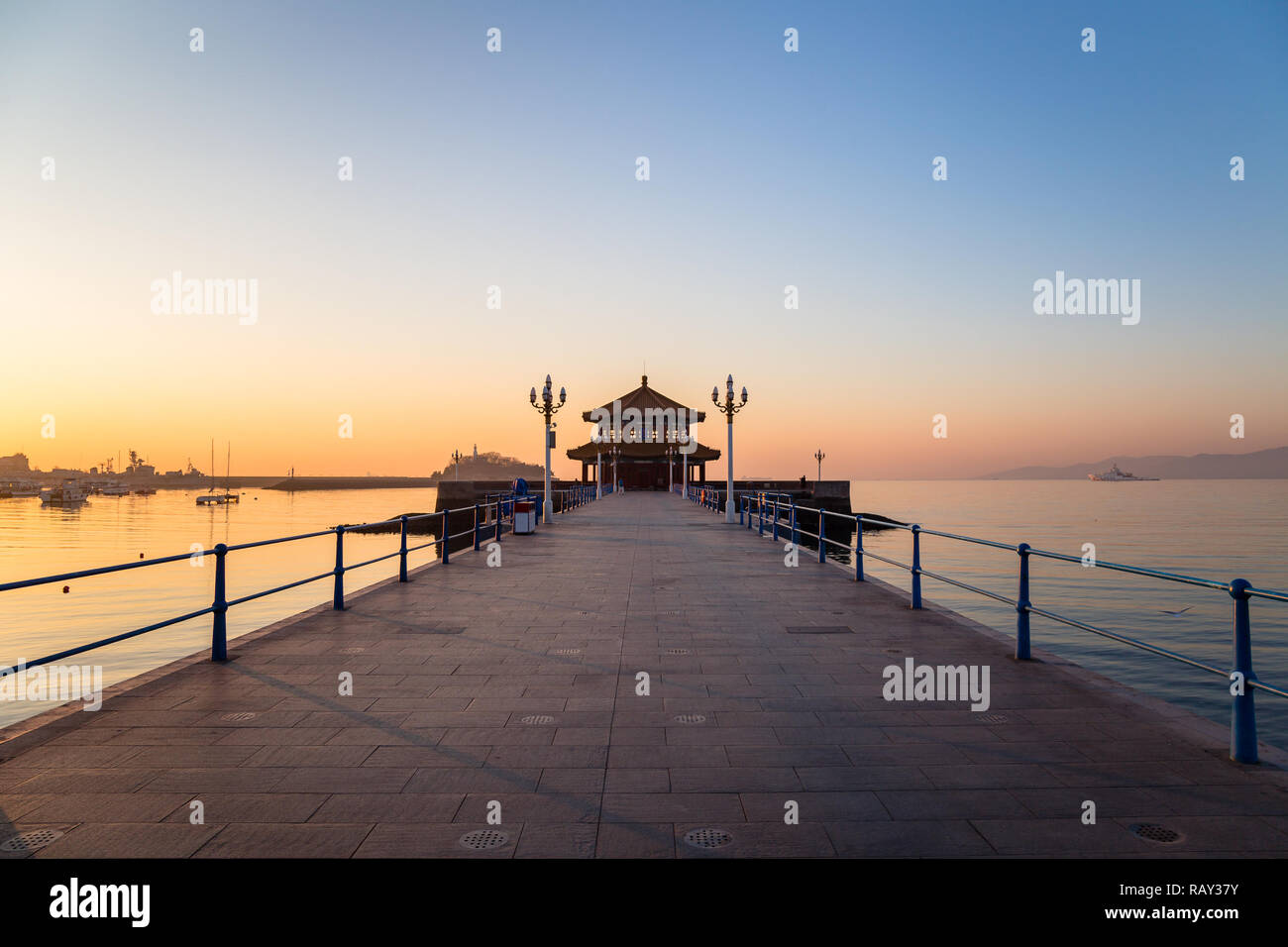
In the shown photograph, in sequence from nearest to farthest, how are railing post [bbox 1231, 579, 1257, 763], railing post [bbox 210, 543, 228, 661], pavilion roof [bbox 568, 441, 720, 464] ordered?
1. railing post [bbox 1231, 579, 1257, 763]
2. railing post [bbox 210, 543, 228, 661]
3. pavilion roof [bbox 568, 441, 720, 464]

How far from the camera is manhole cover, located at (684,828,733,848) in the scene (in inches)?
147

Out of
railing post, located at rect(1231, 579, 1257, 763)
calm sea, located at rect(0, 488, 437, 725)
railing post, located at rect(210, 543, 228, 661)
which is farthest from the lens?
calm sea, located at rect(0, 488, 437, 725)

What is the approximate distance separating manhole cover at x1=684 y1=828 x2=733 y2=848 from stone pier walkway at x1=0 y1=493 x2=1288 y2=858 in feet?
0.07

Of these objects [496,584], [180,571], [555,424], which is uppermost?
[555,424]

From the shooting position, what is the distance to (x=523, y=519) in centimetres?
2373

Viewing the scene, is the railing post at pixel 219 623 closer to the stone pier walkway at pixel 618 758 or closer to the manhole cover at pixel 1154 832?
the stone pier walkway at pixel 618 758

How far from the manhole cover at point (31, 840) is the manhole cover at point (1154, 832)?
5487mm

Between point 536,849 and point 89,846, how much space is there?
87.0 inches

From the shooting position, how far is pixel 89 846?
371 cm

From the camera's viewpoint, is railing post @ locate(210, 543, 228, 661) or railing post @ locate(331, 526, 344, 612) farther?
railing post @ locate(331, 526, 344, 612)

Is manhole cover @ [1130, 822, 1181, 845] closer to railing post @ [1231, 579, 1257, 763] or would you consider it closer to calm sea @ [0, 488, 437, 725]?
railing post @ [1231, 579, 1257, 763]

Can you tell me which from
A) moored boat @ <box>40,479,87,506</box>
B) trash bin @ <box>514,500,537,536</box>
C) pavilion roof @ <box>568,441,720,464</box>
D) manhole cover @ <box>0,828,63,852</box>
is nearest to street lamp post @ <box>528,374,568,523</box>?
trash bin @ <box>514,500,537,536</box>
